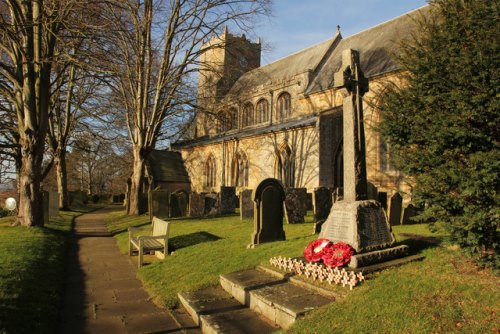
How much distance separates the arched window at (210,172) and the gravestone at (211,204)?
1141 cm

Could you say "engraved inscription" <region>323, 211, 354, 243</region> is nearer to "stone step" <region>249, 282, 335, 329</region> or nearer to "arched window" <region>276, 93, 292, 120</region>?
"stone step" <region>249, 282, 335, 329</region>

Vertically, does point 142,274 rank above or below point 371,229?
below

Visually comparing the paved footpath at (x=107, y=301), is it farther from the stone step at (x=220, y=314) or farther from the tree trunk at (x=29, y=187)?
the tree trunk at (x=29, y=187)

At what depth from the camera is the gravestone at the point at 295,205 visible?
1120 cm

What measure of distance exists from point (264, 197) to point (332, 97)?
1530 centimetres

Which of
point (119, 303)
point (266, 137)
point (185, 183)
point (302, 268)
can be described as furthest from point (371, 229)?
point (185, 183)

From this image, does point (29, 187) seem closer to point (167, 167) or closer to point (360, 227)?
point (360, 227)

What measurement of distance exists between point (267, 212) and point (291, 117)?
17.9 m

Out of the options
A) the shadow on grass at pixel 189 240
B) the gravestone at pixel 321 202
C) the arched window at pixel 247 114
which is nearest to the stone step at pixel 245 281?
the shadow on grass at pixel 189 240

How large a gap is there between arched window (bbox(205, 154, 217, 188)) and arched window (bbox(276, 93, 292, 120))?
5986 millimetres

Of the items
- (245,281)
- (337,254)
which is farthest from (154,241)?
(337,254)

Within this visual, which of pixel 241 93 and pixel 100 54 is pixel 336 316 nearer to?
pixel 100 54

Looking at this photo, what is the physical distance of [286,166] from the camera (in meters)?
21.2

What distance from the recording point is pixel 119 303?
5.35 meters
